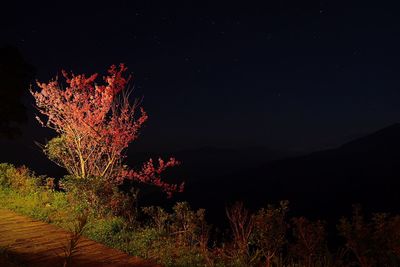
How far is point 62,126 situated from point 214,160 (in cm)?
14663

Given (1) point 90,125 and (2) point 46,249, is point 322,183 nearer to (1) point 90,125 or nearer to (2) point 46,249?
(1) point 90,125

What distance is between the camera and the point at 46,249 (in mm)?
6742

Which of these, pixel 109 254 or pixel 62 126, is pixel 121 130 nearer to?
pixel 62 126

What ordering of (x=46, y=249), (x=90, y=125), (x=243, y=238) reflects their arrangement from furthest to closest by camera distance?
1. (x=90, y=125)
2. (x=46, y=249)
3. (x=243, y=238)

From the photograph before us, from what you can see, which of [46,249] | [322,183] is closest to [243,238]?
[46,249]

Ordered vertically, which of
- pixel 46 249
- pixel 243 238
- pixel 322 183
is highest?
pixel 322 183

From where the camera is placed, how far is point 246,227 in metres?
6.68

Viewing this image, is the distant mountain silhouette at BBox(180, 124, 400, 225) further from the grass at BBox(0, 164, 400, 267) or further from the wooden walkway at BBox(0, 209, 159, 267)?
the wooden walkway at BBox(0, 209, 159, 267)

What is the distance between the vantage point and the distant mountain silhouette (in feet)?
212

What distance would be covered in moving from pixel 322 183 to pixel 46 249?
3163 inches

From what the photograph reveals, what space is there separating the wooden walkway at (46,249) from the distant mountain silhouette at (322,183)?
46562 millimetres

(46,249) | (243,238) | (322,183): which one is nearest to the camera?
(243,238)

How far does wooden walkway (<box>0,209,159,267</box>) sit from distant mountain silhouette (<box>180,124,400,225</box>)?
46.6m

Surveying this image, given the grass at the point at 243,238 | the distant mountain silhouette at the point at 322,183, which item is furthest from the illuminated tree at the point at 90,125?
the distant mountain silhouette at the point at 322,183
